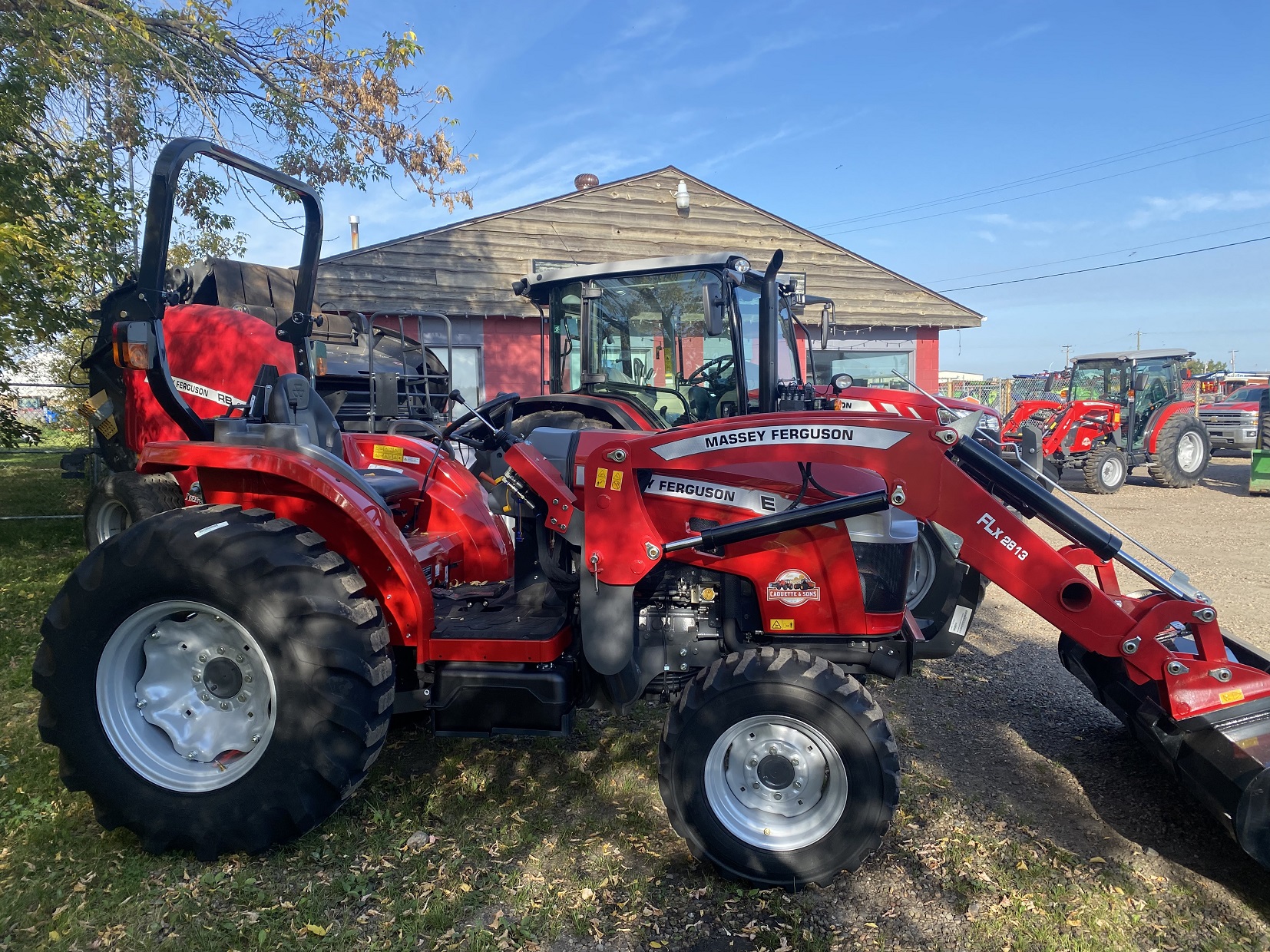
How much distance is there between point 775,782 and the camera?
2.70m

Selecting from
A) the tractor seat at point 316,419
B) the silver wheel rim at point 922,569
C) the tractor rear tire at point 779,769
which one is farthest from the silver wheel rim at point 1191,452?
the tractor seat at point 316,419

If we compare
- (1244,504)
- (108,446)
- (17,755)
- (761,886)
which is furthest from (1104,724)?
(1244,504)

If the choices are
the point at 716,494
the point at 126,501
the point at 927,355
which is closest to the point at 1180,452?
the point at 927,355

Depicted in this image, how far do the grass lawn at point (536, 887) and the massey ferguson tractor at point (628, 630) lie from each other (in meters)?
0.16

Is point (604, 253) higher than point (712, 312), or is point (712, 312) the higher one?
point (604, 253)

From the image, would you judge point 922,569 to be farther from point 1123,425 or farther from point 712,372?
point 1123,425

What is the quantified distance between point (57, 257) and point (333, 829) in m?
6.33

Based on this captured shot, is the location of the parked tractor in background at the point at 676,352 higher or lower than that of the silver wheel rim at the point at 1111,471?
higher

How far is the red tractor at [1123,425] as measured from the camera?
40.9 ft

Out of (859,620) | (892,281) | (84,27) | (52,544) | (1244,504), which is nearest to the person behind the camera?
(859,620)

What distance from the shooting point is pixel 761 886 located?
2.66m

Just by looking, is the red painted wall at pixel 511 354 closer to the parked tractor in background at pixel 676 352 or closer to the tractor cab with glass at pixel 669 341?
the parked tractor in background at pixel 676 352

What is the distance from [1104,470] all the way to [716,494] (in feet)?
38.3

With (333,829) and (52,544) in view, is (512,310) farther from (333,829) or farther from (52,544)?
(333,829)
